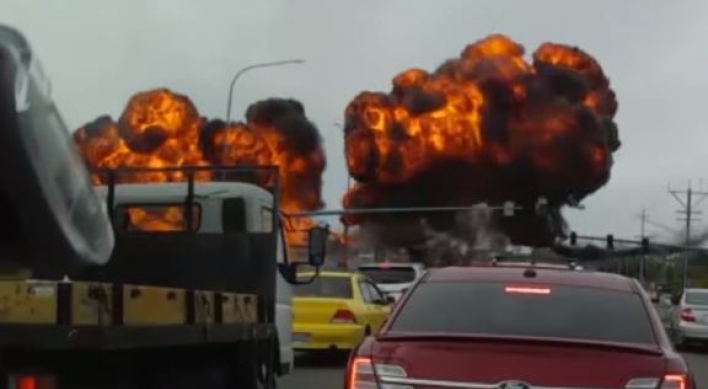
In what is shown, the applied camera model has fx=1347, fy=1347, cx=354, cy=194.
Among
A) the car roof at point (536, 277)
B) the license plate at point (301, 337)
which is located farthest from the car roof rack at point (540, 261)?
the license plate at point (301, 337)

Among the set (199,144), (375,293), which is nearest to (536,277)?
(375,293)

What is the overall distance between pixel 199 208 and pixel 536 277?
3.35m

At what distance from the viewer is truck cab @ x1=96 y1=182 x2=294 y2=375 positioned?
10133 millimetres

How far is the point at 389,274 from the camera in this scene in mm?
29688

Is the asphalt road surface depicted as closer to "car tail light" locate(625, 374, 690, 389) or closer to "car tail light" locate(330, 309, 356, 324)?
"car tail light" locate(330, 309, 356, 324)

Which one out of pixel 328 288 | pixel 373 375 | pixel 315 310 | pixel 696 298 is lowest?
pixel 696 298

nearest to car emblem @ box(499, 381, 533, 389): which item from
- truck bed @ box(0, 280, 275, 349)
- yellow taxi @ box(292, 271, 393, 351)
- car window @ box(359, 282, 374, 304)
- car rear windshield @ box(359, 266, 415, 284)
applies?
truck bed @ box(0, 280, 275, 349)

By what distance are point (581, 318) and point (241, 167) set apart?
13.2 feet

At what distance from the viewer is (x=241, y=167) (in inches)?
412

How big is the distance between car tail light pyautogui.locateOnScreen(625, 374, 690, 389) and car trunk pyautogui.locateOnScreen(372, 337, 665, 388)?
1.0 inches

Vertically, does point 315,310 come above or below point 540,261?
below

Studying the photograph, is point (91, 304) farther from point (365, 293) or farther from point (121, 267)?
point (365, 293)

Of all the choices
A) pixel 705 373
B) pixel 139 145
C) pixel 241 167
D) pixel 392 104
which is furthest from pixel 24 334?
pixel 392 104

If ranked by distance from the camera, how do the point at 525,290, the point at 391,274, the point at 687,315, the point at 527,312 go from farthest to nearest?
the point at 391,274 < the point at 687,315 < the point at 525,290 < the point at 527,312
